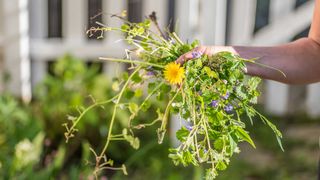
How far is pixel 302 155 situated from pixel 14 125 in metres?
1.76

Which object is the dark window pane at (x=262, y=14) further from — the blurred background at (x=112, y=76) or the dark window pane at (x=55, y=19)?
the dark window pane at (x=55, y=19)

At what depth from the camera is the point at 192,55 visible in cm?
156

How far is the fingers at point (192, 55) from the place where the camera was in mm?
1558

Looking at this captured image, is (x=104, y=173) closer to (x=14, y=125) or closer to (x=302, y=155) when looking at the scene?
(x=14, y=125)

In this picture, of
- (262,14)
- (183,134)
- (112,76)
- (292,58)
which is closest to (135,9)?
(112,76)

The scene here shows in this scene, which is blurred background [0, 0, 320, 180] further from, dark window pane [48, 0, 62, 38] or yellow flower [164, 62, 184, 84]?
yellow flower [164, 62, 184, 84]

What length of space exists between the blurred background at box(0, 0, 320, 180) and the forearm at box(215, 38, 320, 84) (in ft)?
6.03

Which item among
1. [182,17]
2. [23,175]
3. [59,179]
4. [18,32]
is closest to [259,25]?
[182,17]

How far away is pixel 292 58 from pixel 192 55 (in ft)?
1.31

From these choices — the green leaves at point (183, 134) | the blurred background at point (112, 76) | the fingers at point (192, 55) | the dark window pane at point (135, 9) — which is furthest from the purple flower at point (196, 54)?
the dark window pane at point (135, 9)

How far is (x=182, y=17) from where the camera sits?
4230 mm

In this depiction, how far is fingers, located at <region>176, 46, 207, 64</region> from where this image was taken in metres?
1.56

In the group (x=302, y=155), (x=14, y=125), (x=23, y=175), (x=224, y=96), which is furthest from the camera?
(x=302, y=155)

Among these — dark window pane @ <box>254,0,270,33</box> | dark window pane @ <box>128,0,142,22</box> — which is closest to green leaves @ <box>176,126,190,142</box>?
dark window pane @ <box>128,0,142,22</box>
